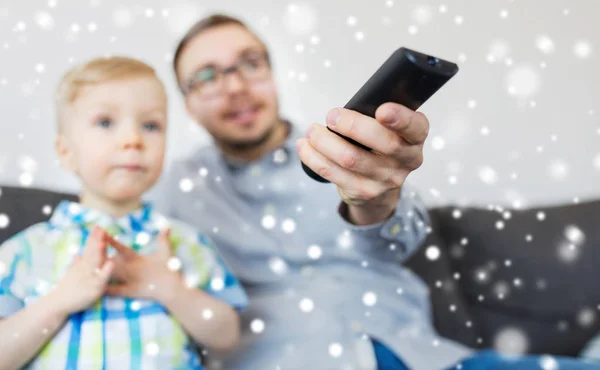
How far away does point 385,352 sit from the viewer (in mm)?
695

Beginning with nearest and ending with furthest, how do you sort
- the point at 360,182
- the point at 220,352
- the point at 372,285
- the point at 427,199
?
the point at 360,182 → the point at 220,352 → the point at 372,285 → the point at 427,199

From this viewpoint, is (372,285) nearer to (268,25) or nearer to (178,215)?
(178,215)

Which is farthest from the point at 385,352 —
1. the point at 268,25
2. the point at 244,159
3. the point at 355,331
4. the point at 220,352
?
the point at 268,25

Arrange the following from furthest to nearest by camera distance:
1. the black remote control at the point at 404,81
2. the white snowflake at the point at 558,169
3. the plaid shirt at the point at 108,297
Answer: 1. the white snowflake at the point at 558,169
2. the plaid shirt at the point at 108,297
3. the black remote control at the point at 404,81

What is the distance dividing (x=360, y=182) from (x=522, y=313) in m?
0.57

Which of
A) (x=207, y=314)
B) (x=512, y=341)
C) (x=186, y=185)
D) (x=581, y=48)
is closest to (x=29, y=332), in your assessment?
(x=207, y=314)

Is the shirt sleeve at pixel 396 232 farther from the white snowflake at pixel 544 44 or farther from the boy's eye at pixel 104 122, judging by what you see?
the white snowflake at pixel 544 44

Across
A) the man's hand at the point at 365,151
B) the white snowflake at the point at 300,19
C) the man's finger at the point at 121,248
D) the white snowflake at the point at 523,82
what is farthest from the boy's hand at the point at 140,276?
the white snowflake at the point at 523,82

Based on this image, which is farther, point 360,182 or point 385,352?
point 385,352

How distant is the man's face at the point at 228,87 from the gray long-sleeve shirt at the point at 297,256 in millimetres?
35

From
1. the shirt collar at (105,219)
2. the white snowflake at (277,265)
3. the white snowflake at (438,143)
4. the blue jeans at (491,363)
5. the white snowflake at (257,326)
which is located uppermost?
the white snowflake at (438,143)

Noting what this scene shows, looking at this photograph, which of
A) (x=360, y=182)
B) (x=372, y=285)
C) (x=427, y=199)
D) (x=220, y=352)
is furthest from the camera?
(x=427, y=199)

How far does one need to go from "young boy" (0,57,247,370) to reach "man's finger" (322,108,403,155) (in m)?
0.28

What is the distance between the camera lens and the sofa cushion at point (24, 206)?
2.17 feet
